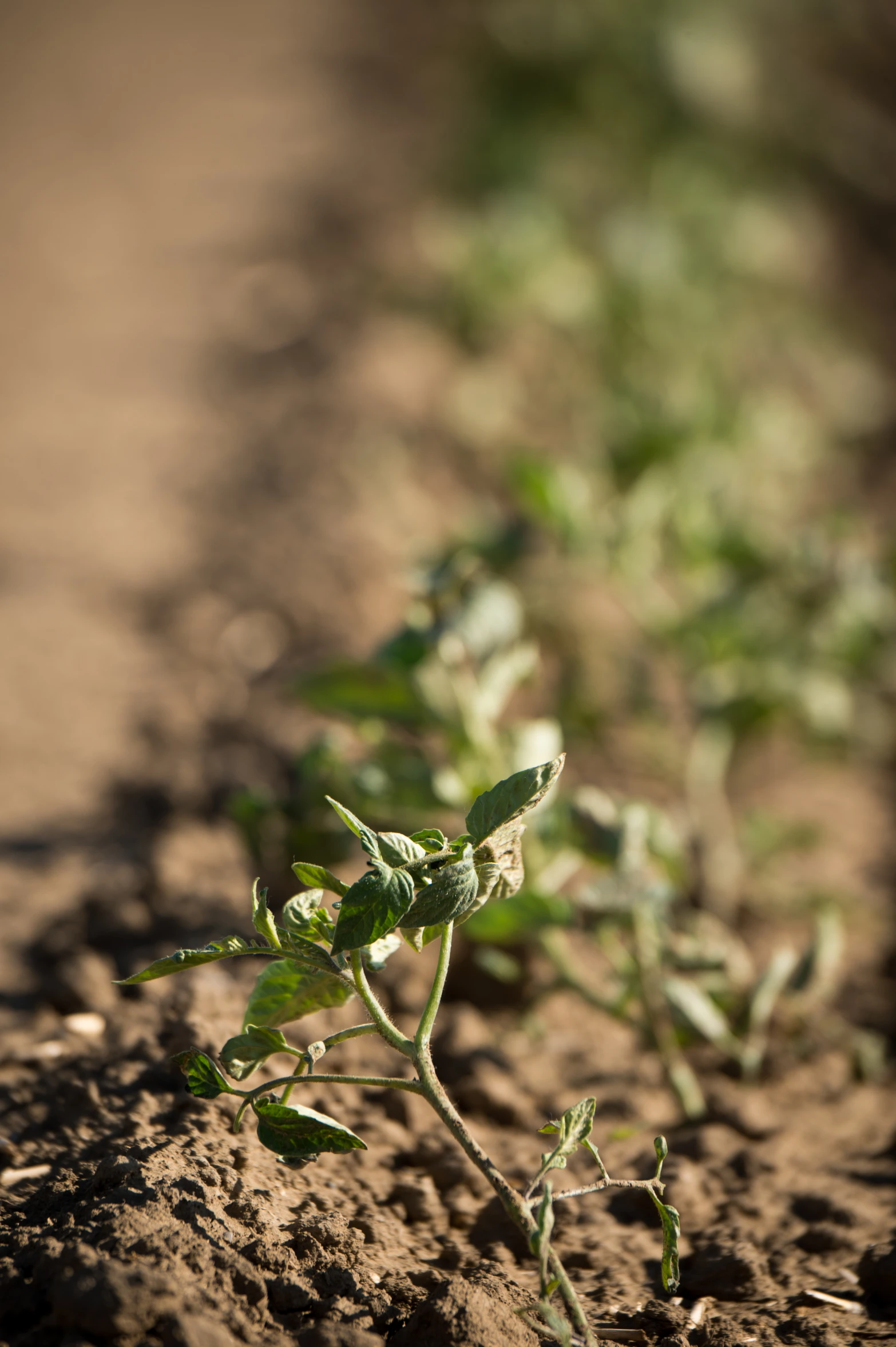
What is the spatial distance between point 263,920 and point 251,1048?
13 centimetres

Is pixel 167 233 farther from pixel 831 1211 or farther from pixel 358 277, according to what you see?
pixel 831 1211

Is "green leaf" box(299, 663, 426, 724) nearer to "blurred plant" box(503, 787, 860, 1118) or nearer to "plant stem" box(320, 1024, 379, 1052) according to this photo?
"blurred plant" box(503, 787, 860, 1118)

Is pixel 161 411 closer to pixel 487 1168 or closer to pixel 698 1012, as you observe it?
pixel 698 1012

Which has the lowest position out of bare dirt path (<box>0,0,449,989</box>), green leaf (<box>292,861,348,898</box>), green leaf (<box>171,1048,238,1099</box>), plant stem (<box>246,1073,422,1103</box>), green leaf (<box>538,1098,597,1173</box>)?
green leaf (<box>538,1098,597,1173</box>)

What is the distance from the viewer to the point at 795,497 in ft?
9.97

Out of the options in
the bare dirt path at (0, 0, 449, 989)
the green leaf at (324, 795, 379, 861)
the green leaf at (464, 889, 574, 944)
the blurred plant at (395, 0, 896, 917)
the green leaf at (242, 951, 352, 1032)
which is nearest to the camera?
the green leaf at (324, 795, 379, 861)

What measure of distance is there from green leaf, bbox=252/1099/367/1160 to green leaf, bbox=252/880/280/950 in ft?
0.49

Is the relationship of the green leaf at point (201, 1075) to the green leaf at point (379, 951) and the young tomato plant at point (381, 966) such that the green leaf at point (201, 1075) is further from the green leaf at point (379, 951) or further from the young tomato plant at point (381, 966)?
the green leaf at point (379, 951)

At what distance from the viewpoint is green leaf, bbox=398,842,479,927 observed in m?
0.91

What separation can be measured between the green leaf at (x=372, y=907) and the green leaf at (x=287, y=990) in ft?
0.36

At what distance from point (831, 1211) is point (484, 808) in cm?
74

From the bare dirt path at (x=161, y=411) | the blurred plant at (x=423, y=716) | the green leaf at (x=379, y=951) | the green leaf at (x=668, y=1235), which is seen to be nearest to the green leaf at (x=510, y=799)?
the green leaf at (x=379, y=951)

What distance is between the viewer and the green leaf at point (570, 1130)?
91 centimetres

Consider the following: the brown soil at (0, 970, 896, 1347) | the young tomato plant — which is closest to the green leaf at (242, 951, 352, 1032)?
the young tomato plant
